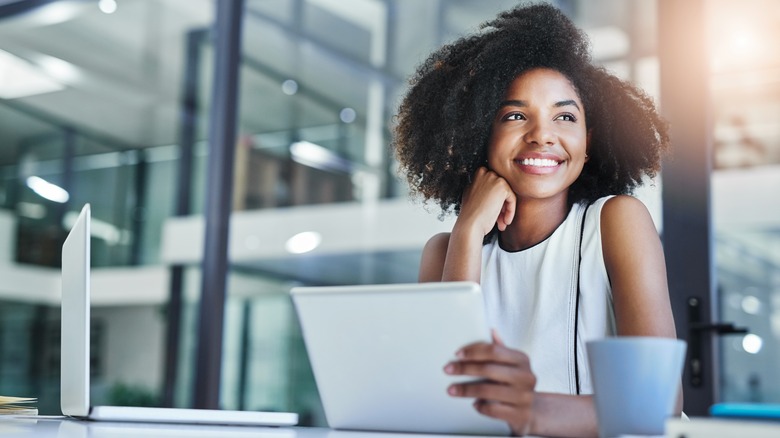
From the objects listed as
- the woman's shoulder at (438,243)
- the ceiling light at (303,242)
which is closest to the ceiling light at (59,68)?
the ceiling light at (303,242)

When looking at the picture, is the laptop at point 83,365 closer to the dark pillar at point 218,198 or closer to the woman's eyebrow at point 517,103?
the woman's eyebrow at point 517,103

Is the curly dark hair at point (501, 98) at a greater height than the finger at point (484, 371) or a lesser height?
greater

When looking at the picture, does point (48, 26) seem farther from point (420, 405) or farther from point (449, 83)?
point (420, 405)

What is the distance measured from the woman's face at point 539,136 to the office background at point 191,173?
4.55 ft

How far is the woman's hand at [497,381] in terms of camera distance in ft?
3.08

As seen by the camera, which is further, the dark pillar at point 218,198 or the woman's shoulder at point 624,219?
the dark pillar at point 218,198

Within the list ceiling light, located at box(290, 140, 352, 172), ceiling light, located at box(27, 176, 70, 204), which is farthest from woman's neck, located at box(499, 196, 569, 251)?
ceiling light, located at box(27, 176, 70, 204)

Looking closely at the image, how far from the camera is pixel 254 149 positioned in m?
3.88

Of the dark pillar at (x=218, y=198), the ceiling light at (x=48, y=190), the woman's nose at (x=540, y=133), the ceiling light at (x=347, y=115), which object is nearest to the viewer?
the woman's nose at (x=540, y=133)

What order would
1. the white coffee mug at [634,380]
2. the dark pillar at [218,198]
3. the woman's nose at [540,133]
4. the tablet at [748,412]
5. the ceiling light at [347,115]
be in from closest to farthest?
1. the tablet at [748,412]
2. the white coffee mug at [634,380]
3. the woman's nose at [540,133]
4. the dark pillar at [218,198]
5. the ceiling light at [347,115]

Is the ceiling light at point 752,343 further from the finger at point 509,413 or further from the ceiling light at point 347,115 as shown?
the ceiling light at point 347,115

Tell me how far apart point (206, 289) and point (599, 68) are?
223cm

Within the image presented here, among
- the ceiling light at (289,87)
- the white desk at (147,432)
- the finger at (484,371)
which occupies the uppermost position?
the ceiling light at (289,87)

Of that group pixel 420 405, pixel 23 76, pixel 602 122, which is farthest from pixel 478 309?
pixel 23 76
